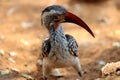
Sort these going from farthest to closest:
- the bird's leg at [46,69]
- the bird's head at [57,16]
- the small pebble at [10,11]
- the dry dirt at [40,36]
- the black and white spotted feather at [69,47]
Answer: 1. the small pebble at [10,11]
2. the dry dirt at [40,36]
3. the bird's leg at [46,69]
4. the black and white spotted feather at [69,47]
5. the bird's head at [57,16]

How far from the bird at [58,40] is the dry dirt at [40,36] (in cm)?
39

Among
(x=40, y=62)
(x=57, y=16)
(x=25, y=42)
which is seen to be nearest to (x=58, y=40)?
Answer: (x=57, y=16)

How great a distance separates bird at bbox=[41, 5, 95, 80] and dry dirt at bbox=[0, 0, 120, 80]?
0.39 m

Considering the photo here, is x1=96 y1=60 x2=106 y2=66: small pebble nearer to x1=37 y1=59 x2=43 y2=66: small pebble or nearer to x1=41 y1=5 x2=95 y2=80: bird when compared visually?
x1=41 y1=5 x2=95 y2=80: bird

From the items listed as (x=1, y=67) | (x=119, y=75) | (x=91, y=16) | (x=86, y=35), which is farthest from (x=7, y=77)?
(x=91, y=16)

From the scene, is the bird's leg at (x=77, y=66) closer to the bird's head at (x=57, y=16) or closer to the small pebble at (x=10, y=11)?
the bird's head at (x=57, y=16)

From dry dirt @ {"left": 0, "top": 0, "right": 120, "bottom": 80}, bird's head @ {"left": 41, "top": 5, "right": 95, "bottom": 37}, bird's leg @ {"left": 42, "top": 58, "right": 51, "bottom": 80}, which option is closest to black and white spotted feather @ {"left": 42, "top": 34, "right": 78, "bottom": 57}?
bird's leg @ {"left": 42, "top": 58, "right": 51, "bottom": 80}

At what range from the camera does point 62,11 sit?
4.61 meters

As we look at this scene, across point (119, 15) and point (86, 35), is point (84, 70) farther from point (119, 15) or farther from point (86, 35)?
point (119, 15)

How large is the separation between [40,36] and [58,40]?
71.7 inches

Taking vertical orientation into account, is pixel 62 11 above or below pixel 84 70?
above

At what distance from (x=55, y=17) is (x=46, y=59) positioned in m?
0.60

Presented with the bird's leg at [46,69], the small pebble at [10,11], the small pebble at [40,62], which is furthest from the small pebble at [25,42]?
the bird's leg at [46,69]

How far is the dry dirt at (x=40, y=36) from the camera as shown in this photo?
18.1 feet
